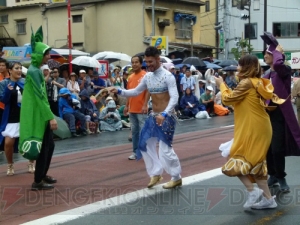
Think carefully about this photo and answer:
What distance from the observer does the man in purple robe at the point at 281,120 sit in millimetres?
7387

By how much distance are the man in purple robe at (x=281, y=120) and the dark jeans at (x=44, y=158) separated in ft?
10.2

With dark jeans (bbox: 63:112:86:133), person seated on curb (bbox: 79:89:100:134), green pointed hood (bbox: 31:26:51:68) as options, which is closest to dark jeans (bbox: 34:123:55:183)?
green pointed hood (bbox: 31:26:51:68)

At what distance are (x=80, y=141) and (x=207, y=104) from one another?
869 centimetres

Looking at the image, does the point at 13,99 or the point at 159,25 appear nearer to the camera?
the point at 13,99

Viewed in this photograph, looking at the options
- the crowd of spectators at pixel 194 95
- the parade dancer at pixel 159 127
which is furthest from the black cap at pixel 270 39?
the crowd of spectators at pixel 194 95

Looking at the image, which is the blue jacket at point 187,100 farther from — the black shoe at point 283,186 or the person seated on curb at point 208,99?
the black shoe at point 283,186

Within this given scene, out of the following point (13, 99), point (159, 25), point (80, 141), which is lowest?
point (80, 141)

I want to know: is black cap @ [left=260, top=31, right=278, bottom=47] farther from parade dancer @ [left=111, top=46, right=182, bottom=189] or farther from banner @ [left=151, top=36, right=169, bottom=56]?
banner @ [left=151, top=36, right=169, bottom=56]

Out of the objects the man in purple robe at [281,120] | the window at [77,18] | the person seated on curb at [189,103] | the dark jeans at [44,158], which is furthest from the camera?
the window at [77,18]

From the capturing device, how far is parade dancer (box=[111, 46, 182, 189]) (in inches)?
307

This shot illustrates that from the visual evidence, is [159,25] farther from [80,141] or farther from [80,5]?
[80,141]

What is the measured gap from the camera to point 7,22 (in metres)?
43.8

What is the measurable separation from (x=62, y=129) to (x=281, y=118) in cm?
845

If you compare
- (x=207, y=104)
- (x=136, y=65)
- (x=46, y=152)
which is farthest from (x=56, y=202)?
(x=207, y=104)
